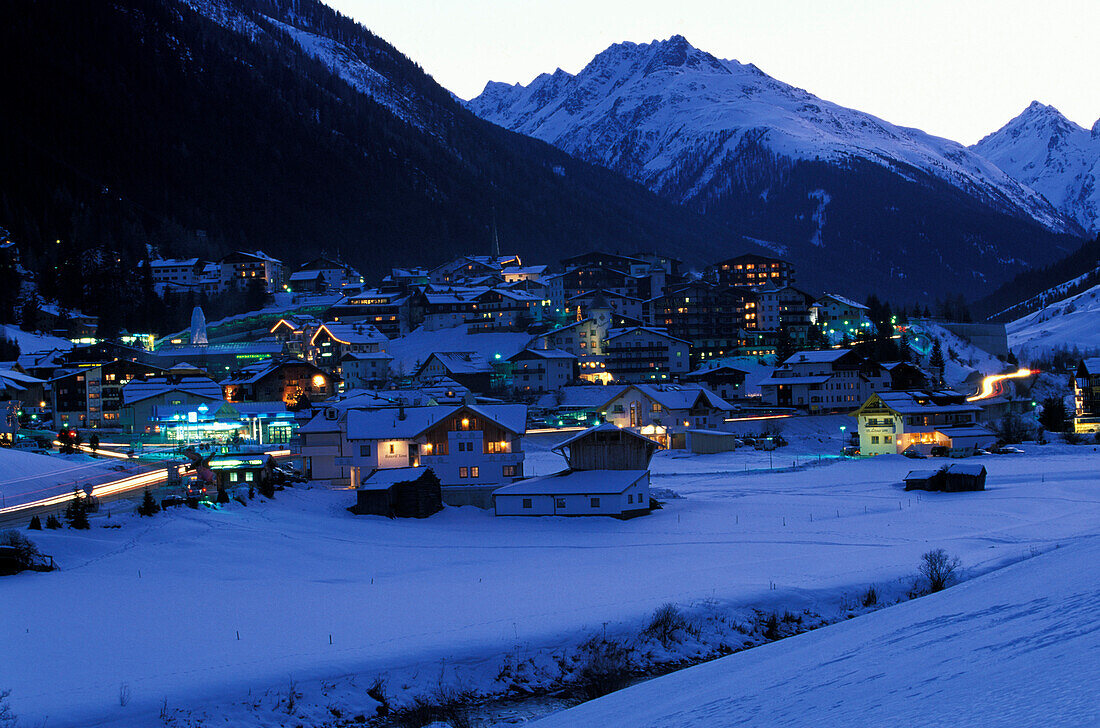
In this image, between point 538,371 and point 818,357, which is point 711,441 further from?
point 538,371

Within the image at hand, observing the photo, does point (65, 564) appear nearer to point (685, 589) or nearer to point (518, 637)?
point (518, 637)

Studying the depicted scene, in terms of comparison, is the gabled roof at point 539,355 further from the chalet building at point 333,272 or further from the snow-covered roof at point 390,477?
the chalet building at point 333,272

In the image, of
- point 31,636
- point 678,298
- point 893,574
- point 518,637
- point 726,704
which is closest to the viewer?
point 726,704

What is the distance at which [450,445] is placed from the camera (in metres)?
41.3

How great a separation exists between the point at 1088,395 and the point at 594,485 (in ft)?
179

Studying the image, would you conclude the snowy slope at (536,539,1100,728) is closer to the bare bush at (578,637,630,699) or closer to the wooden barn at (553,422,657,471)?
the bare bush at (578,637,630,699)

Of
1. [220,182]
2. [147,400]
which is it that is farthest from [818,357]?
[220,182]

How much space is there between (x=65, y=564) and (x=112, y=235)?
130 metres

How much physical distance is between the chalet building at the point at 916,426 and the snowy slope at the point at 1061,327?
189ft

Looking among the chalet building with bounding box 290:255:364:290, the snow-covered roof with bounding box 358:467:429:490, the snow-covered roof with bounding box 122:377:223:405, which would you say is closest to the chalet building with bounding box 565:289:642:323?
the chalet building with bounding box 290:255:364:290

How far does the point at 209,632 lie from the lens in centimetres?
1945

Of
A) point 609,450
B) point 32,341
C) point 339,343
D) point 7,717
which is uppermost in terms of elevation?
point 32,341

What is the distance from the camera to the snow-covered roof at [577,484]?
3656 centimetres

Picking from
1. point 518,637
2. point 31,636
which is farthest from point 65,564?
point 518,637
